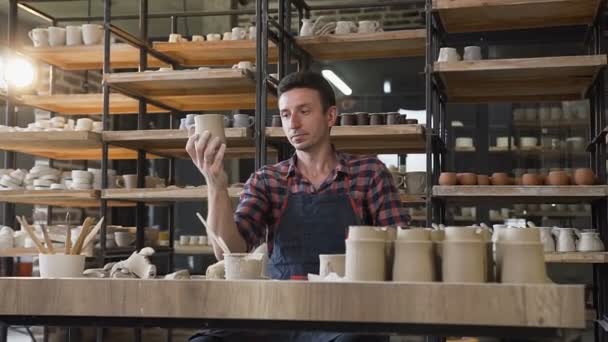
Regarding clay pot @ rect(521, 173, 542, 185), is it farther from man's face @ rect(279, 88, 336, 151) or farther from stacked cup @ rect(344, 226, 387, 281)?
stacked cup @ rect(344, 226, 387, 281)

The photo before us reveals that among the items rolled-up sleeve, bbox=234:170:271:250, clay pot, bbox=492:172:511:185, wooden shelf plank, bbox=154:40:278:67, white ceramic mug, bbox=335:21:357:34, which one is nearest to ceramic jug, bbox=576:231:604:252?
clay pot, bbox=492:172:511:185

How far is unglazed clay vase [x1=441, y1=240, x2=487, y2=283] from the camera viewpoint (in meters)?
1.44

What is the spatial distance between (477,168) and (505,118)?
54 cm

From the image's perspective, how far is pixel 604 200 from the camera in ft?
14.4

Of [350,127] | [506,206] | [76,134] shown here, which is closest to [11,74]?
[76,134]

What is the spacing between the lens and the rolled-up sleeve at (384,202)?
2.61 metres

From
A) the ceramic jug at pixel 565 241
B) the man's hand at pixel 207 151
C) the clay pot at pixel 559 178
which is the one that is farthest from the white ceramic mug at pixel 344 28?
the man's hand at pixel 207 151

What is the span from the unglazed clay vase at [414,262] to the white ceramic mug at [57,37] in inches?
187

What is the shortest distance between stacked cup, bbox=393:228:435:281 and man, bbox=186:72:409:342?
0.88m

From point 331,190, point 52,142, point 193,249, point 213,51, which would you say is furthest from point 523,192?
point 193,249

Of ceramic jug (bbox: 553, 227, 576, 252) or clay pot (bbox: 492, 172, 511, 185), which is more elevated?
clay pot (bbox: 492, 172, 511, 185)

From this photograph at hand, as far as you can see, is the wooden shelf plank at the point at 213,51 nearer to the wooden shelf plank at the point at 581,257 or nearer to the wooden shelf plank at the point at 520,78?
the wooden shelf plank at the point at 520,78

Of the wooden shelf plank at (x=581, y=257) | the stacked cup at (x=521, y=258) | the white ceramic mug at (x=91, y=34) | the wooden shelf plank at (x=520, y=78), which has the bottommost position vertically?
the wooden shelf plank at (x=581, y=257)

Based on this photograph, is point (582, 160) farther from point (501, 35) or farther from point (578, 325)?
point (578, 325)
